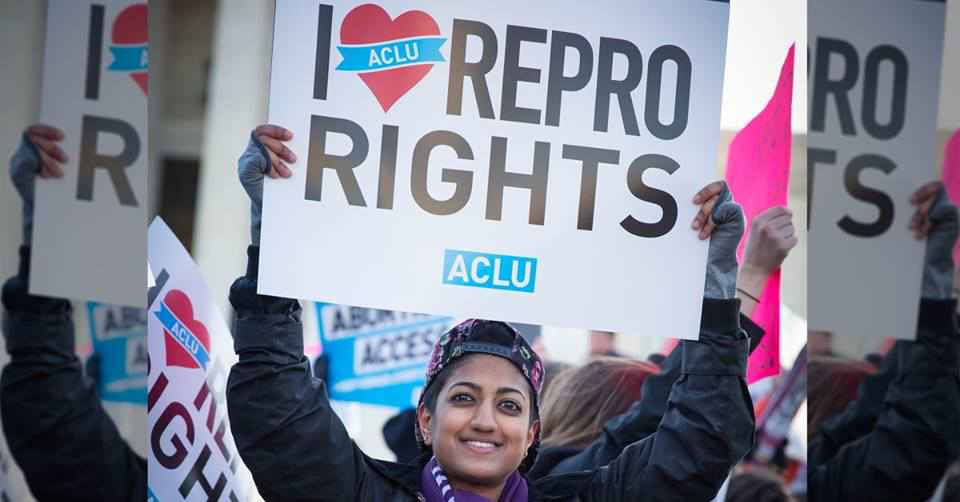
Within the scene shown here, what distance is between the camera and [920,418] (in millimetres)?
3195

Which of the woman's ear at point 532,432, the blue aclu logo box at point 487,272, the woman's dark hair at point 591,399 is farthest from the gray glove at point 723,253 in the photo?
the woman's dark hair at point 591,399

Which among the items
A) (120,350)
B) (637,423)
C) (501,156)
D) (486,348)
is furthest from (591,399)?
(120,350)

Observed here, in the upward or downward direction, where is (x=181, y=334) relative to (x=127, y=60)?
downward

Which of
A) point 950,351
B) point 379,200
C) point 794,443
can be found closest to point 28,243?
point 379,200

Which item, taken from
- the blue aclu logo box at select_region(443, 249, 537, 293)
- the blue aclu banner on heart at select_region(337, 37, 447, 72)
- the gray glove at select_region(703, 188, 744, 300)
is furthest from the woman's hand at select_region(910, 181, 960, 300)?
the blue aclu banner on heart at select_region(337, 37, 447, 72)

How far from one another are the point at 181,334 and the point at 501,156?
0.98 metres

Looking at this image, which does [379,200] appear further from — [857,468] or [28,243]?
[857,468]

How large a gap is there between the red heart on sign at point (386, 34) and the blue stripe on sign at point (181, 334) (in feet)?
2.72

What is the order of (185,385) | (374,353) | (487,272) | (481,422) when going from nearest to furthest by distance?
(487,272) < (481,422) < (185,385) < (374,353)

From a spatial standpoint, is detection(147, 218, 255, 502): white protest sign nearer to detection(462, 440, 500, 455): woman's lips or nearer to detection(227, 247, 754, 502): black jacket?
detection(227, 247, 754, 502): black jacket

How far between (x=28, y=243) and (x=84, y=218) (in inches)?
5.2

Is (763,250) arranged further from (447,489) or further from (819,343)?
(447,489)

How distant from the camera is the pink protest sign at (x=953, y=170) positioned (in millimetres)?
3244

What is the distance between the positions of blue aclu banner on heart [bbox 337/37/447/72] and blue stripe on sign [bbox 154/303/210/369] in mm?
830
